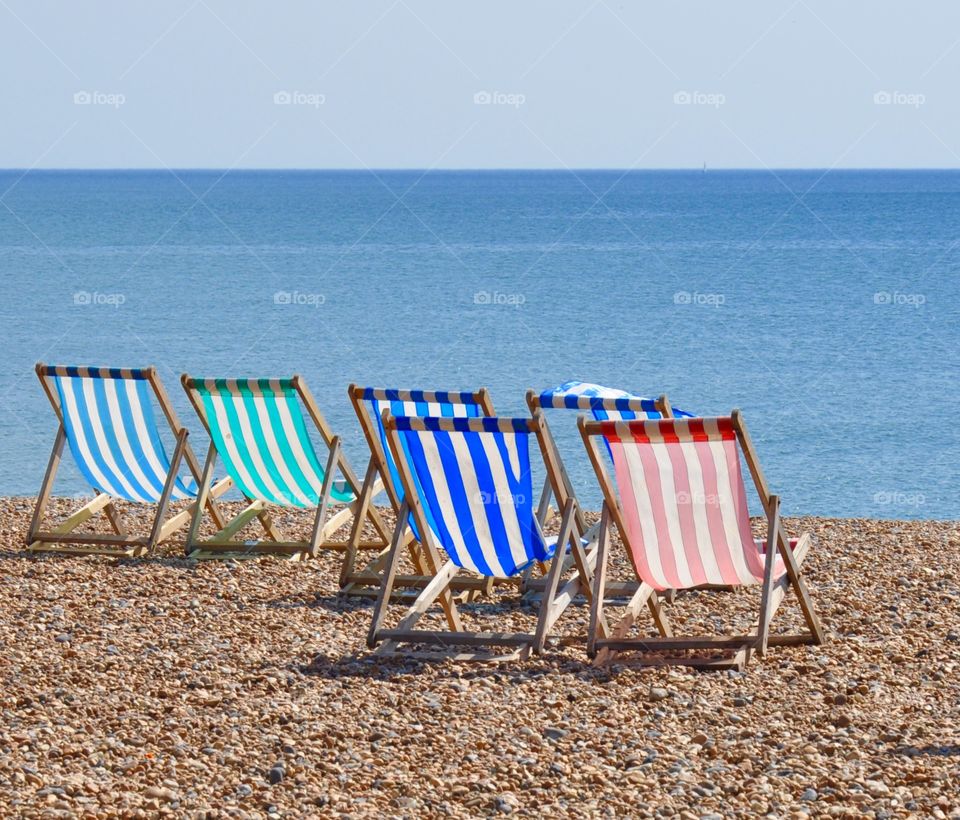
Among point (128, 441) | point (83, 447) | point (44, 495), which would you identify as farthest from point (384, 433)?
point (44, 495)

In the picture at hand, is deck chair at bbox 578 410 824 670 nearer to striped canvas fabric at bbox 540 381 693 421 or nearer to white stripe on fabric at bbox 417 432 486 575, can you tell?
white stripe on fabric at bbox 417 432 486 575

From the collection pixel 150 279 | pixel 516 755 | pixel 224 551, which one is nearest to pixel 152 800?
pixel 516 755

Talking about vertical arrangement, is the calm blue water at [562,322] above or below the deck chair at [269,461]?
above

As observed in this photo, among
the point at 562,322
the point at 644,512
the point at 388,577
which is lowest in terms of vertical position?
the point at 388,577

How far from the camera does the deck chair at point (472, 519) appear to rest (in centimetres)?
460

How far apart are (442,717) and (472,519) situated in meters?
1.01

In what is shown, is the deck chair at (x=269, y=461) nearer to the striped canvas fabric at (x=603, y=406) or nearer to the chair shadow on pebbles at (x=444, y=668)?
the striped canvas fabric at (x=603, y=406)

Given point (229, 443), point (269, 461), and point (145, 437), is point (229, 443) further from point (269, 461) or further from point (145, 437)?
point (145, 437)

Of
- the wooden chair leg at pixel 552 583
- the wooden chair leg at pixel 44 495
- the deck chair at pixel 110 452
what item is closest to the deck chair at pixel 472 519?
the wooden chair leg at pixel 552 583

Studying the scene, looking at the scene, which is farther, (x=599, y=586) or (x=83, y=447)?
(x=83, y=447)

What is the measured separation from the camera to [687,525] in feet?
14.9

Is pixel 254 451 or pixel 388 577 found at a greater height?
pixel 254 451

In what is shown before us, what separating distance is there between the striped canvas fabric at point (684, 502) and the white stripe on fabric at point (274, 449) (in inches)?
77.7

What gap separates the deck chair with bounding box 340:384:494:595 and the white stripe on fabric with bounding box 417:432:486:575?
45 cm
